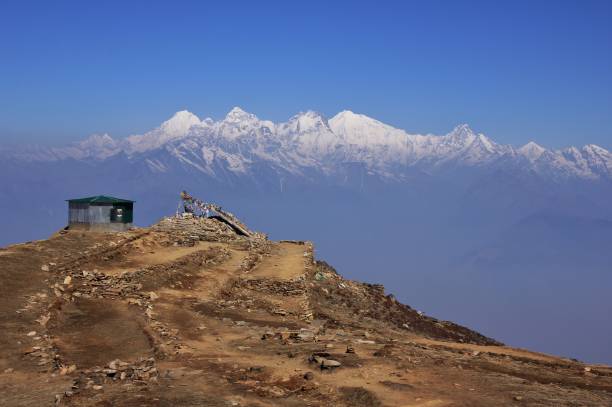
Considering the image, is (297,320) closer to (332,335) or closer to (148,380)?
(332,335)

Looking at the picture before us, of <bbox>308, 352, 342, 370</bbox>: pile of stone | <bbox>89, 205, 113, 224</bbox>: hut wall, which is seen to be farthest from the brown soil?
<bbox>89, 205, 113, 224</bbox>: hut wall

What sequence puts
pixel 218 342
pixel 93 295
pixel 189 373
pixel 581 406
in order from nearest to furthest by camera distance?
1. pixel 581 406
2. pixel 189 373
3. pixel 218 342
4. pixel 93 295

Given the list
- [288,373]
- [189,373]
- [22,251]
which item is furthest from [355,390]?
[22,251]

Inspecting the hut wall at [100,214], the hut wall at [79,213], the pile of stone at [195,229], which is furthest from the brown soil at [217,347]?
the pile of stone at [195,229]

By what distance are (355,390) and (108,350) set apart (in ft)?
33.2

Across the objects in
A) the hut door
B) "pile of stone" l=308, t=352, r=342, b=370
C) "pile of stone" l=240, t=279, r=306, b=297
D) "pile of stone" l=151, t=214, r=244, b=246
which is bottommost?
"pile of stone" l=308, t=352, r=342, b=370

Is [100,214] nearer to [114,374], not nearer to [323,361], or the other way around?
[114,374]

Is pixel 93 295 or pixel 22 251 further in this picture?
pixel 22 251

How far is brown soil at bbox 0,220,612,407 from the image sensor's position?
1833 cm

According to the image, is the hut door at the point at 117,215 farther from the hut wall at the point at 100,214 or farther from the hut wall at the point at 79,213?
the hut wall at the point at 79,213

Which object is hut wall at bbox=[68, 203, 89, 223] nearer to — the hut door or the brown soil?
the hut door

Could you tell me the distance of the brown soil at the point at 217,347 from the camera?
18.3m

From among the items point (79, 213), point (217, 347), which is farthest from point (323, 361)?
point (79, 213)

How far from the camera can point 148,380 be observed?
19.0 m
